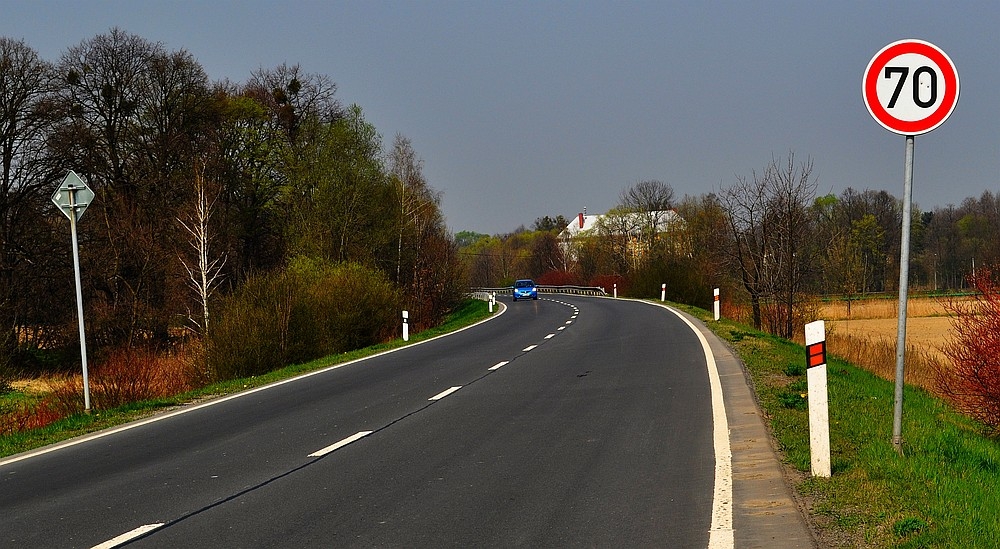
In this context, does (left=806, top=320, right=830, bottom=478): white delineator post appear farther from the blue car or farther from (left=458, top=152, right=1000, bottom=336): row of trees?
the blue car

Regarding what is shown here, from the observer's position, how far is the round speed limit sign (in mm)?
7457

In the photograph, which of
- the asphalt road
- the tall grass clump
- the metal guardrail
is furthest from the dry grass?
the asphalt road

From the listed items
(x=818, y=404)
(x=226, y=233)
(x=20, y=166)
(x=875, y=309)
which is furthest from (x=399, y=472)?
(x=875, y=309)

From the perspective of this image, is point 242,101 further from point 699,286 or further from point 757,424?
point 757,424

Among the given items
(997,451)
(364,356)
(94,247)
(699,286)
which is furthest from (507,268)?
(997,451)

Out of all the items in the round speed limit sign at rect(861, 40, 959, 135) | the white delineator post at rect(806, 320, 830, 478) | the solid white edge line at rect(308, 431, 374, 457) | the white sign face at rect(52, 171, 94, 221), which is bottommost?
the solid white edge line at rect(308, 431, 374, 457)

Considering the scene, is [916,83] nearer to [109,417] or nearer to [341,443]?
[341,443]

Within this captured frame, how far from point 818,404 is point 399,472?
348 cm

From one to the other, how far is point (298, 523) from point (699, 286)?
49860 mm

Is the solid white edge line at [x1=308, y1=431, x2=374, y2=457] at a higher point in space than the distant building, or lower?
lower

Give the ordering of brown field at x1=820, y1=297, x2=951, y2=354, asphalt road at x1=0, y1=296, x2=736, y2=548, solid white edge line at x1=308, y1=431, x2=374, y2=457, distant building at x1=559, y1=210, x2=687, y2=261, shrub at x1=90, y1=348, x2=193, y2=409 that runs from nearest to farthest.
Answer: asphalt road at x1=0, y1=296, x2=736, y2=548, solid white edge line at x1=308, y1=431, x2=374, y2=457, shrub at x1=90, y1=348, x2=193, y2=409, brown field at x1=820, y1=297, x2=951, y2=354, distant building at x1=559, y1=210, x2=687, y2=261

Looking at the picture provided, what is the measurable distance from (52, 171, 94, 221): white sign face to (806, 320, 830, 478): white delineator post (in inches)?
470

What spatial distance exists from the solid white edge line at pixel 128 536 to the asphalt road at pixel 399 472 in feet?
0.09

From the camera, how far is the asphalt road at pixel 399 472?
591 cm
